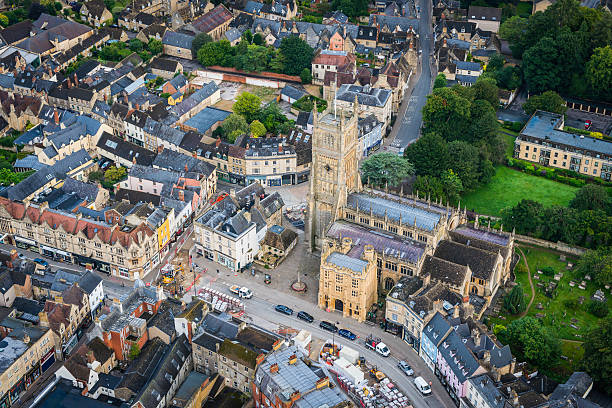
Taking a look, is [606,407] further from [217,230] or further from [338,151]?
[217,230]

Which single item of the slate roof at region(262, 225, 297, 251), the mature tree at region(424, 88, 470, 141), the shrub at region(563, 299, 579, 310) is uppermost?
the mature tree at region(424, 88, 470, 141)

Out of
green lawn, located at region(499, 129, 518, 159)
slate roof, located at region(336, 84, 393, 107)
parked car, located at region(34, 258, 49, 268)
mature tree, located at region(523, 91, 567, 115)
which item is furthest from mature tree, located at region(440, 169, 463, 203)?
parked car, located at region(34, 258, 49, 268)

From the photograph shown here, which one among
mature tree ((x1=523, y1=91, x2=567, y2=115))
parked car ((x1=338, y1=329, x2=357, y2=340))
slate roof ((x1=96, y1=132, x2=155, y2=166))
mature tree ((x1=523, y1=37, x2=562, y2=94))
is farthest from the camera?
mature tree ((x1=523, y1=37, x2=562, y2=94))

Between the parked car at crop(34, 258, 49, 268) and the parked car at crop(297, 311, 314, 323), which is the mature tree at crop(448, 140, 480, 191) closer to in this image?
the parked car at crop(297, 311, 314, 323)

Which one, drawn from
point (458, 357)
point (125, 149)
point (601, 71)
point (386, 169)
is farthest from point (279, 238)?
point (601, 71)

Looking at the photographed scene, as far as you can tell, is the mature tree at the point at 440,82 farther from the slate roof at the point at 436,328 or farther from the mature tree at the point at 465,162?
the slate roof at the point at 436,328

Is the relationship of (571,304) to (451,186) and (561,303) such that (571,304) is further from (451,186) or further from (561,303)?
(451,186)

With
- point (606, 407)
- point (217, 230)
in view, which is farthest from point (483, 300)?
point (217, 230)
